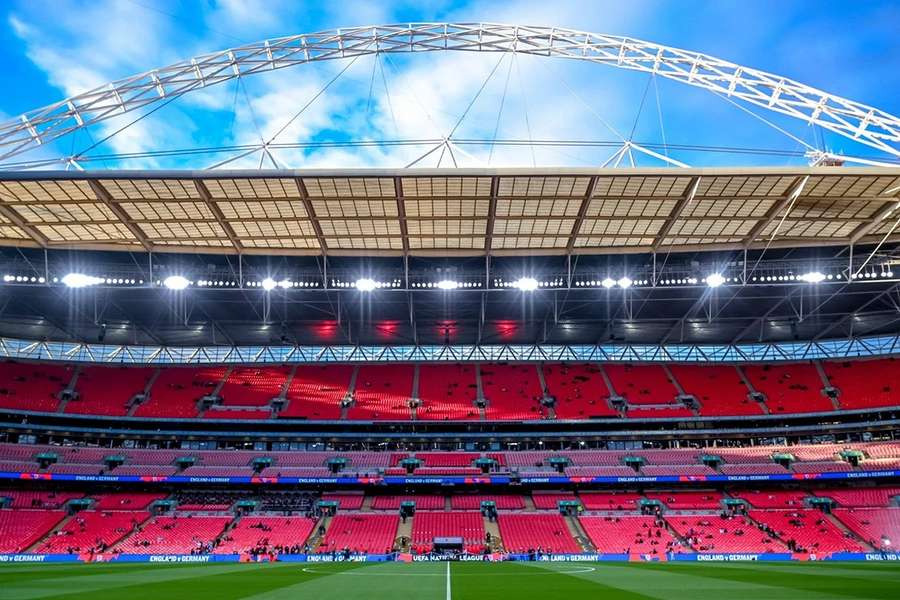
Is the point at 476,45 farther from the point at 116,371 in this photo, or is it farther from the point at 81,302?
the point at 116,371

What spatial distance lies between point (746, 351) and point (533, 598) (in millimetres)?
60946

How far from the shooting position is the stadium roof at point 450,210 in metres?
34.0

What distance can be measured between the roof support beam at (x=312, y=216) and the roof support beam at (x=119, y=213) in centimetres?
1123

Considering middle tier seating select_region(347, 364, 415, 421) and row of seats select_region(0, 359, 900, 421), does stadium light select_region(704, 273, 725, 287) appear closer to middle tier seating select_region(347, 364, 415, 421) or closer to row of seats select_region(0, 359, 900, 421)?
row of seats select_region(0, 359, 900, 421)

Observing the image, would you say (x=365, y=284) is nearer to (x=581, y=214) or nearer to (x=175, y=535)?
(x=581, y=214)

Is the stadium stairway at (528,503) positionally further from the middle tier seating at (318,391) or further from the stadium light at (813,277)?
the stadium light at (813,277)

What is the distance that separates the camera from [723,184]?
35031 mm

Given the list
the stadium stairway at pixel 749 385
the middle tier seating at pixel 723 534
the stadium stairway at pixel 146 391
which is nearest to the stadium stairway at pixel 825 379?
the stadium stairway at pixel 749 385

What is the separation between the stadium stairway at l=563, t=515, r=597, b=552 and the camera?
4303 centimetres

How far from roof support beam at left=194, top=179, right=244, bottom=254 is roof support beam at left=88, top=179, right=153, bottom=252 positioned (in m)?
5.43

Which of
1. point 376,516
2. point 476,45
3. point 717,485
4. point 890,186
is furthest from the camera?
point 717,485

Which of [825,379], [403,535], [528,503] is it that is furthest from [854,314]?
[403,535]

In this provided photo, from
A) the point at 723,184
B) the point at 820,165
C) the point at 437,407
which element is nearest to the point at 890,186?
the point at 820,165

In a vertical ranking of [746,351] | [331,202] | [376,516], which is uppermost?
[331,202]
